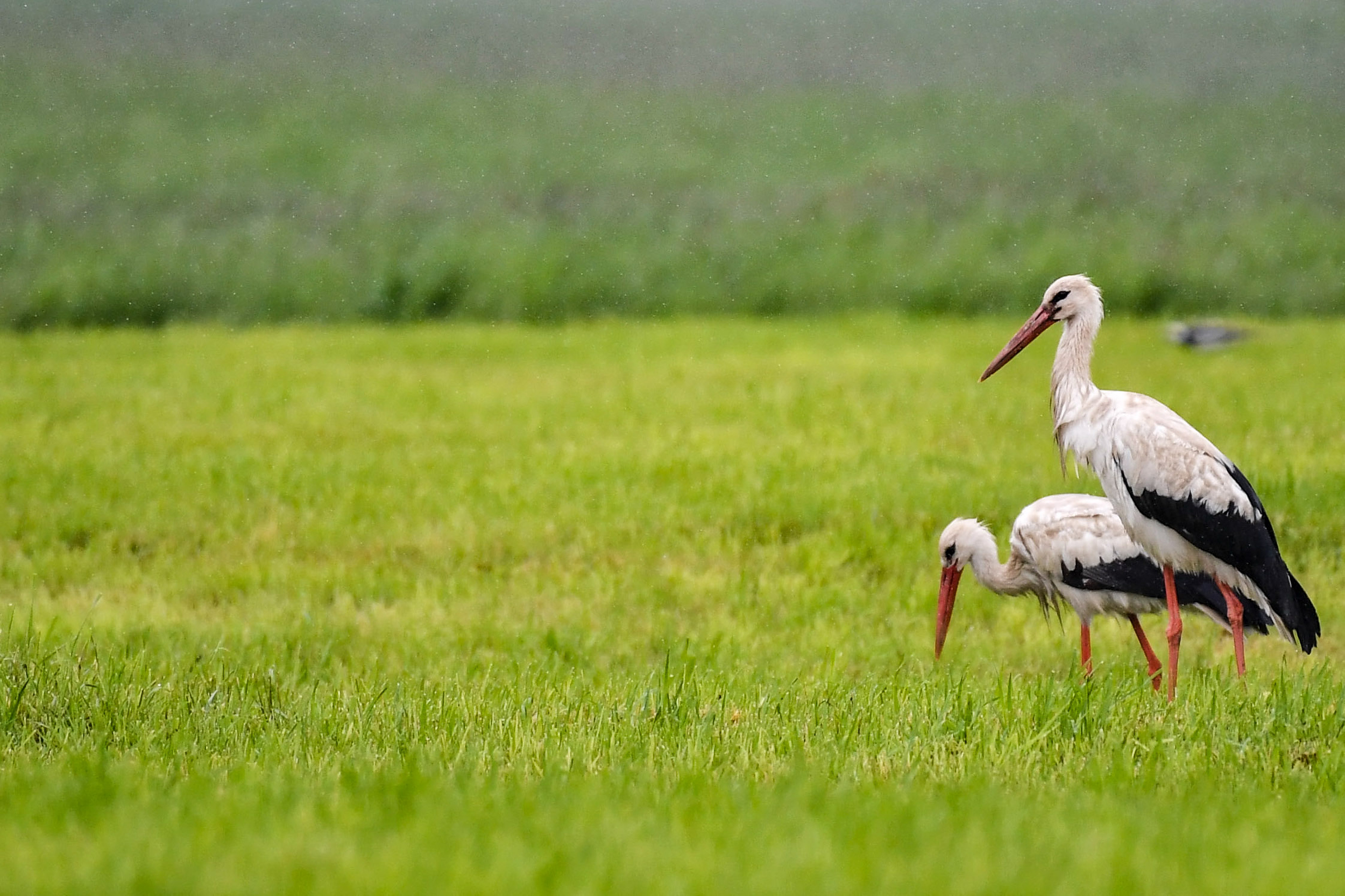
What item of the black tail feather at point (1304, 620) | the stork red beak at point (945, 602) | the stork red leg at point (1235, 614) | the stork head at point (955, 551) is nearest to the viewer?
the black tail feather at point (1304, 620)

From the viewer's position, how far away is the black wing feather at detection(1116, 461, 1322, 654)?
623cm

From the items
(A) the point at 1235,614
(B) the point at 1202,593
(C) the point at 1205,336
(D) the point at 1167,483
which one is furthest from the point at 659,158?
(D) the point at 1167,483

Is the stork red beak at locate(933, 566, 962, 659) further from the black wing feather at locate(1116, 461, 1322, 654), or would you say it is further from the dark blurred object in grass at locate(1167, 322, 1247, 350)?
the dark blurred object in grass at locate(1167, 322, 1247, 350)

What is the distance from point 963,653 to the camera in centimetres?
727

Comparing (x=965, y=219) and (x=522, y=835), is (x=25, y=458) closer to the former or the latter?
(x=522, y=835)

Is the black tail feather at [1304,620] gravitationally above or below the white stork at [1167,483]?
below

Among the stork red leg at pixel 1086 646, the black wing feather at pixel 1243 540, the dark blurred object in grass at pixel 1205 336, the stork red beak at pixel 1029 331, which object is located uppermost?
the stork red beak at pixel 1029 331

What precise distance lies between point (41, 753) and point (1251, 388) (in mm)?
10510

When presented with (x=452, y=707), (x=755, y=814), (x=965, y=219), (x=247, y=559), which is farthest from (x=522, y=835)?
(x=965, y=219)

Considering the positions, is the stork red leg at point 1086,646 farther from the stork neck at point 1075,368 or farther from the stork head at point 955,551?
the stork neck at point 1075,368

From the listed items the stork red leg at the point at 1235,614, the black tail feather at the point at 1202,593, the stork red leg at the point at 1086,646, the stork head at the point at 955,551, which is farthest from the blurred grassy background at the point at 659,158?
the stork red leg at the point at 1235,614

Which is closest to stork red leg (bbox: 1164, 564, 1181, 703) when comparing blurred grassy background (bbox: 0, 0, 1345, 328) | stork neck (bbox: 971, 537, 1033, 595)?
stork neck (bbox: 971, 537, 1033, 595)

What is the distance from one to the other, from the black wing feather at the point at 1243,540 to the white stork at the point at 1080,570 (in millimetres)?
292

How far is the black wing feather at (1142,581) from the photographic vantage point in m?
6.84
